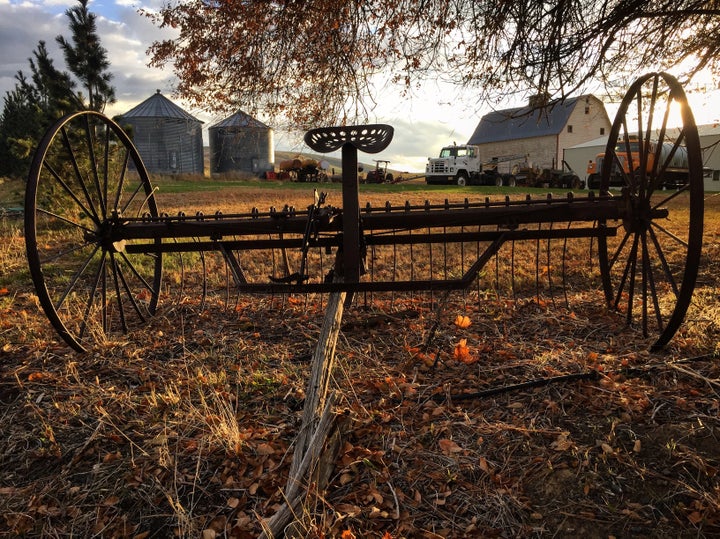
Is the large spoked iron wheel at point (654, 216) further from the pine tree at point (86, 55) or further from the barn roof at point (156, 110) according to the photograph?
the barn roof at point (156, 110)

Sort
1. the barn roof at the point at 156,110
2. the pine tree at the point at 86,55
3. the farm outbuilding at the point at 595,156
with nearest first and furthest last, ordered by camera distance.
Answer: the pine tree at the point at 86,55, the farm outbuilding at the point at 595,156, the barn roof at the point at 156,110

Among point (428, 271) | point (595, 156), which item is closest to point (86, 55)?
point (428, 271)

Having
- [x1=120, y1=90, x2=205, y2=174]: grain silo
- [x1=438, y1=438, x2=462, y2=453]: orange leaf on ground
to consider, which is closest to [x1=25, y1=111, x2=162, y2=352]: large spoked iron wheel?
[x1=438, y1=438, x2=462, y2=453]: orange leaf on ground

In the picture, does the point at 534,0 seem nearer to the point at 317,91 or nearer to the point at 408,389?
the point at 317,91

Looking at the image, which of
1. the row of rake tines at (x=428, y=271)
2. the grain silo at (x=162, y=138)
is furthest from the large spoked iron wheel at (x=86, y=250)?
the grain silo at (x=162, y=138)

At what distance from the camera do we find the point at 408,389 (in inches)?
123

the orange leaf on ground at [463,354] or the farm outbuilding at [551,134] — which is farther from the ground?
the farm outbuilding at [551,134]

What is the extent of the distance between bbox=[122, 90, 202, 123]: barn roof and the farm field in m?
34.4

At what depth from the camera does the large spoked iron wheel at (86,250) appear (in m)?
3.51

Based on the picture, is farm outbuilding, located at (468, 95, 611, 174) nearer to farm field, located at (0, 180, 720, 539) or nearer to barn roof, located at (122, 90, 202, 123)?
barn roof, located at (122, 90, 202, 123)

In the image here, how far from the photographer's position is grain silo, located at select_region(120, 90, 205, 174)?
114 ft

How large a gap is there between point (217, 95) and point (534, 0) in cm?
405

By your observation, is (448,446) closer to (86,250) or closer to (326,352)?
(326,352)

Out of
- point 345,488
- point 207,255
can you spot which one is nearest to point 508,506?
point 345,488
